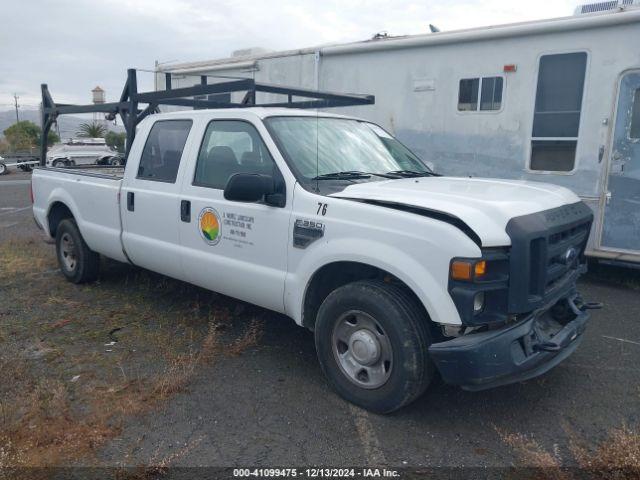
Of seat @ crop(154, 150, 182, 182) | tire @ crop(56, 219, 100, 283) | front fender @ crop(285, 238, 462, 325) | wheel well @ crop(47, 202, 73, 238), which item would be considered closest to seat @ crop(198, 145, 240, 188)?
seat @ crop(154, 150, 182, 182)

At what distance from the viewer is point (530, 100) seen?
6.74 m

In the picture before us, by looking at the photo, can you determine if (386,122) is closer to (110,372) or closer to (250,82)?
(250,82)

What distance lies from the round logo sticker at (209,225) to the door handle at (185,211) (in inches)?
5.6

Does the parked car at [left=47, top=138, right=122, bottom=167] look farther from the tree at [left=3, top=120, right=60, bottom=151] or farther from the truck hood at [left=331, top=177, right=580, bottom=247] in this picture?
the truck hood at [left=331, top=177, right=580, bottom=247]

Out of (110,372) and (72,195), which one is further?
(72,195)

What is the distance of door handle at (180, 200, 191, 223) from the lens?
466 cm

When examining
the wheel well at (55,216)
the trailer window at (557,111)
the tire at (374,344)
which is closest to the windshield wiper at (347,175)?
the tire at (374,344)

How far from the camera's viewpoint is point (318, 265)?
374cm

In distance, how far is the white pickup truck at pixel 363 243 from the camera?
3182mm

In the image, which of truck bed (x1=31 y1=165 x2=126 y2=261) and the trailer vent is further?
the trailer vent

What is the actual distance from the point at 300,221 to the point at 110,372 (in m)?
1.80

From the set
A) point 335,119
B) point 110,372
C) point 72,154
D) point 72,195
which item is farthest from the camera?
point 72,154

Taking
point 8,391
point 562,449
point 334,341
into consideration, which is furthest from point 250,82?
point 562,449

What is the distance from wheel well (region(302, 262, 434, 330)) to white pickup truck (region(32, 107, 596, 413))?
10mm
